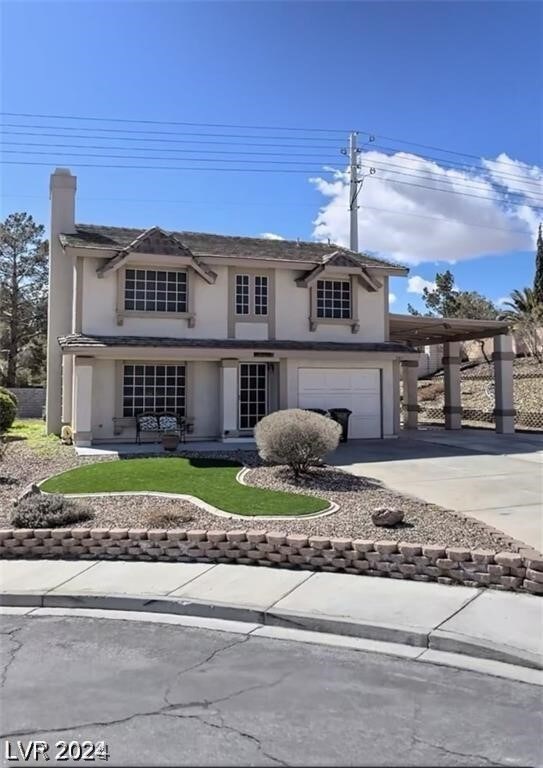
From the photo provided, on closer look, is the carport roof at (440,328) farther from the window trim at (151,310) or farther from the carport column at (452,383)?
the window trim at (151,310)

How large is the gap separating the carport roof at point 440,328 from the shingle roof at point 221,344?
6.44 ft

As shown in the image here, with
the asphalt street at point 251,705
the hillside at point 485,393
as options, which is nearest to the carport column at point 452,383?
the hillside at point 485,393

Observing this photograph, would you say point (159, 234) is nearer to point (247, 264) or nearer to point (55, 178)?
point (247, 264)

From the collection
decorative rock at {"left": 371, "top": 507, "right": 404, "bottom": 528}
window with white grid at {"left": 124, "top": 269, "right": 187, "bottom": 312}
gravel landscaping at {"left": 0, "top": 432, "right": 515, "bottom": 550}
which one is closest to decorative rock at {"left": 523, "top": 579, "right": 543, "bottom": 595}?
gravel landscaping at {"left": 0, "top": 432, "right": 515, "bottom": 550}

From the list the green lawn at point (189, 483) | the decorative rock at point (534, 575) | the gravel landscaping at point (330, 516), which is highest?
the green lawn at point (189, 483)

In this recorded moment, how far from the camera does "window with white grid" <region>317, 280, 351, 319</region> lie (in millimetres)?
20438

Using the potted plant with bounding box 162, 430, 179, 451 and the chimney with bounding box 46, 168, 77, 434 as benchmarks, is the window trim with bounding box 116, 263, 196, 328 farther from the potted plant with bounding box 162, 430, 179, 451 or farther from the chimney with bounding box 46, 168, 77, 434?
the potted plant with bounding box 162, 430, 179, 451

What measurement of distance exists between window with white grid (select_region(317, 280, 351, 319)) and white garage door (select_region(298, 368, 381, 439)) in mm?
1953

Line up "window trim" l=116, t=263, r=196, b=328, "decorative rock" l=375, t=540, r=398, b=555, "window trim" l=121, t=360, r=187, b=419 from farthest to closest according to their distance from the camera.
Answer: "window trim" l=121, t=360, r=187, b=419
"window trim" l=116, t=263, r=196, b=328
"decorative rock" l=375, t=540, r=398, b=555

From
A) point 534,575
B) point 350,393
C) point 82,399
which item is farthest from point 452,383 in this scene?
point 534,575

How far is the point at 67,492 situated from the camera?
1070 cm

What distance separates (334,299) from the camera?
67.6ft

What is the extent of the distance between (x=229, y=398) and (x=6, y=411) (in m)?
8.08

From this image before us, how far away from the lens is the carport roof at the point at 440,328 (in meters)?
21.9
